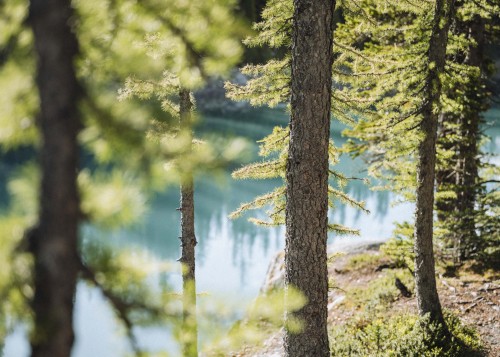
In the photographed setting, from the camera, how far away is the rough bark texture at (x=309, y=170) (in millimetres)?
4531

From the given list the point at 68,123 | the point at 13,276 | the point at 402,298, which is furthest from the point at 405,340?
the point at 68,123

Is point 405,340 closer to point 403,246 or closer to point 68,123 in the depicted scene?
point 403,246

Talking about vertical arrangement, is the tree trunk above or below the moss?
above

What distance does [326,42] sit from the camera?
14.9 feet

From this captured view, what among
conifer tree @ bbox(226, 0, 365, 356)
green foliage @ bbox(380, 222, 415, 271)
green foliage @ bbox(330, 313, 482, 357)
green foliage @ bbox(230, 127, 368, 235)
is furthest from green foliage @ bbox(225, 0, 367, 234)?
green foliage @ bbox(380, 222, 415, 271)

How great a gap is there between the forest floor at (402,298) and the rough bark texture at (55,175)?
A: 19.9 ft

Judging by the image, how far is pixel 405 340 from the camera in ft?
24.1

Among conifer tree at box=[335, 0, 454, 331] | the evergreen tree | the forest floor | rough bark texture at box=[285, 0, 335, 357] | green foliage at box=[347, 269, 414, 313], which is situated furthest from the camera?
green foliage at box=[347, 269, 414, 313]

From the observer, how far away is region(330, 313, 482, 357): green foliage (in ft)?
23.2

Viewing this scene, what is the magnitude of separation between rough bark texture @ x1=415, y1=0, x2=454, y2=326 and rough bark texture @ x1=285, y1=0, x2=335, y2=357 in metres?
3.03

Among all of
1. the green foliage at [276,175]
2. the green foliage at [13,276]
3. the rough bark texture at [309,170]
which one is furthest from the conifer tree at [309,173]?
the green foliage at [13,276]

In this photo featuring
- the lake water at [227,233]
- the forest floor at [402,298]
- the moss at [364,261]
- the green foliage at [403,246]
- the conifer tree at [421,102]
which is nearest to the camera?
the conifer tree at [421,102]

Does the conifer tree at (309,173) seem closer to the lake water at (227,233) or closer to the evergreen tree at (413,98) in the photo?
the evergreen tree at (413,98)

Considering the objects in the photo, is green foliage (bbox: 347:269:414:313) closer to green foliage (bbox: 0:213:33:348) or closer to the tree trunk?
the tree trunk
